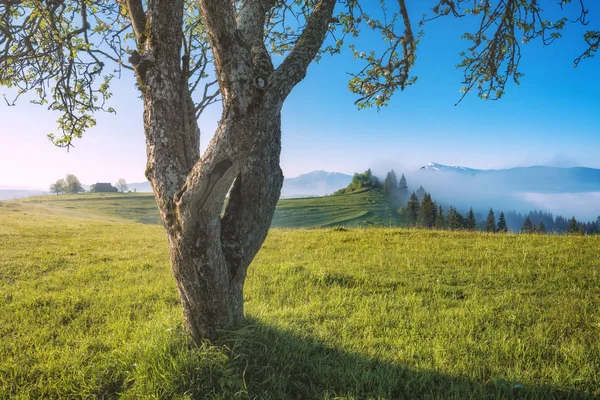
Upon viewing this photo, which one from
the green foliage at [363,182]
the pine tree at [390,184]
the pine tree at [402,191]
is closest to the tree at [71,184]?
the green foliage at [363,182]

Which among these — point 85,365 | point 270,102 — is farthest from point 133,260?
point 270,102

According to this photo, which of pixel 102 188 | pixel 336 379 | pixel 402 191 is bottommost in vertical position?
pixel 336 379

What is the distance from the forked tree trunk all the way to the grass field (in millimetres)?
840

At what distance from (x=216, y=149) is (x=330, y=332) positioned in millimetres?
3811

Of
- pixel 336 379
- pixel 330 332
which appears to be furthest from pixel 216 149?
pixel 330 332

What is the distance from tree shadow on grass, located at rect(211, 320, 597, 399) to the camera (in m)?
3.94

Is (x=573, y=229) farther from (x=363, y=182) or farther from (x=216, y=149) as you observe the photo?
(x=363, y=182)

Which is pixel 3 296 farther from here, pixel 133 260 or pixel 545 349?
pixel 545 349

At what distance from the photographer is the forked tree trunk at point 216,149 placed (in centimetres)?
383

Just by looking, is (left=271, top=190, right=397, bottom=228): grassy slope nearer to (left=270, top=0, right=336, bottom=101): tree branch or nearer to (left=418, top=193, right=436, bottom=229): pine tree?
(left=418, top=193, right=436, bottom=229): pine tree

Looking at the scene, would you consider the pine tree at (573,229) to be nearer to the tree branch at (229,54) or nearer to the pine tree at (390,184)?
the tree branch at (229,54)

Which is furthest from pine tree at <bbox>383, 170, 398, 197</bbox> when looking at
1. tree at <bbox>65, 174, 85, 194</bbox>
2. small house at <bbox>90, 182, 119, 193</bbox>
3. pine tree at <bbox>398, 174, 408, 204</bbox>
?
tree at <bbox>65, 174, 85, 194</bbox>

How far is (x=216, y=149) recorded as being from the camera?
3.79 meters

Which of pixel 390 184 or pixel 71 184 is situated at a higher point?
pixel 390 184
